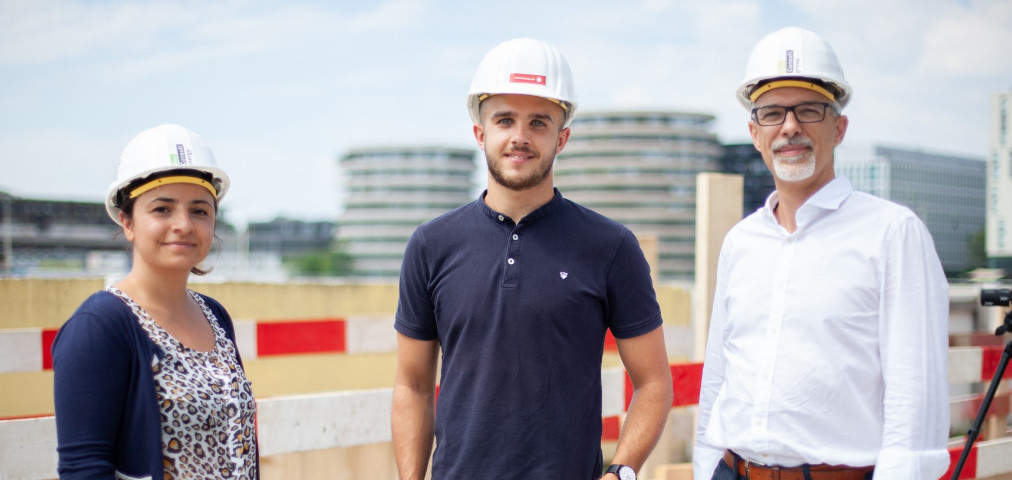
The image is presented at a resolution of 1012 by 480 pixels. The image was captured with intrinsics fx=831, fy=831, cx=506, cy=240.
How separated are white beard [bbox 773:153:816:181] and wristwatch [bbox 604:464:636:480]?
40.3 inches

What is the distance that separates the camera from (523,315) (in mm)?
2395

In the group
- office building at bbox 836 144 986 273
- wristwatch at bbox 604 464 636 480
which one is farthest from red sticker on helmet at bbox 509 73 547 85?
office building at bbox 836 144 986 273

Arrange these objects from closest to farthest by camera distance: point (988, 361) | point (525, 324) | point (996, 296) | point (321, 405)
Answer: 1. point (525, 324)
2. point (996, 296)
3. point (321, 405)
4. point (988, 361)

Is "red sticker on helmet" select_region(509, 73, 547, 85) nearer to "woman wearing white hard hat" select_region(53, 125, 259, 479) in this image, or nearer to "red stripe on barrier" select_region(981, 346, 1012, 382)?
"woman wearing white hard hat" select_region(53, 125, 259, 479)

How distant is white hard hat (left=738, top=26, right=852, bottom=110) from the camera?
8.48 feet

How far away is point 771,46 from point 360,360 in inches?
223

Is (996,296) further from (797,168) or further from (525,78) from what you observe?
(525,78)

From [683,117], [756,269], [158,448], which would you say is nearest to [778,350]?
[756,269]

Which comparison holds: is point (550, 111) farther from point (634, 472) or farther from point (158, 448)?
point (158, 448)

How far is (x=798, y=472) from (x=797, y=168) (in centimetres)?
93

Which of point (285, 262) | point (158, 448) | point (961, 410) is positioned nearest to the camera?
point (158, 448)

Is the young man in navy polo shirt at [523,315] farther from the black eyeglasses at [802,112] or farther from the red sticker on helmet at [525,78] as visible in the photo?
the black eyeglasses at [802,112]

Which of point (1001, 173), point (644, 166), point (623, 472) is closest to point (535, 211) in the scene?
point (623, 472)

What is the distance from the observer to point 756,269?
2650 millimetres
